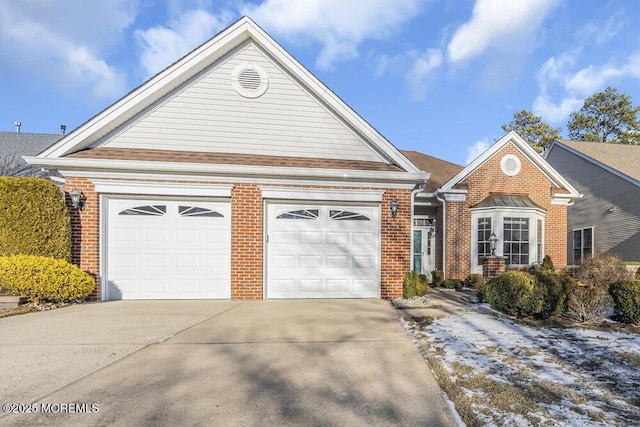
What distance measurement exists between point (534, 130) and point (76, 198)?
3758 cm

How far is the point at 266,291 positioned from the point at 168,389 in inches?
192

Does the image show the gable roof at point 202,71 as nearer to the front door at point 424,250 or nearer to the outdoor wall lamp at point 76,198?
the outdoor wall lamp at point 76,198

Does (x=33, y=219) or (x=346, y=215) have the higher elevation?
(x=346, y=215)

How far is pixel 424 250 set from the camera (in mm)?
13438

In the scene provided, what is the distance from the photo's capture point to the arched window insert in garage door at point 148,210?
8.23 m

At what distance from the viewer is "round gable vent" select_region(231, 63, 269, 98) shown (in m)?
9.09

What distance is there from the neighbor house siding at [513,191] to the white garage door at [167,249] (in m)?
8.36

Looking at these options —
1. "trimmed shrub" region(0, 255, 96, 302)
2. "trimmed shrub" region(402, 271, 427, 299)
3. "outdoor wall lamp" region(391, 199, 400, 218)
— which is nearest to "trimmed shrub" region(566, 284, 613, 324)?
"trimmed shrub" region(402, 271, 427, 299)

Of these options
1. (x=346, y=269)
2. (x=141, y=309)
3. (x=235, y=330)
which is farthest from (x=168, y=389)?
(x=346, y=269)

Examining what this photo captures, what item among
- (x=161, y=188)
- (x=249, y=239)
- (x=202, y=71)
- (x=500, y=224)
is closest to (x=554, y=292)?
(x=500, y=224)

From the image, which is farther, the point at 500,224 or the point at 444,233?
the point at 444,233

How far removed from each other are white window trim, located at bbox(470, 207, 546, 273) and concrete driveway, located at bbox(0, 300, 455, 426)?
7.52 metres

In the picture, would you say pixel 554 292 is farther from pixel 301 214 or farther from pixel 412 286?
pixel 301 214

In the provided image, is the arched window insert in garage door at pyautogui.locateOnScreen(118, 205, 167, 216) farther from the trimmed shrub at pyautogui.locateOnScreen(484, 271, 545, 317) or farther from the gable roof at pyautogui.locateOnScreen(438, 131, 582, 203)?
the gable roof at pyautogui.locateOnScreen(438, 131, 582, 203)
